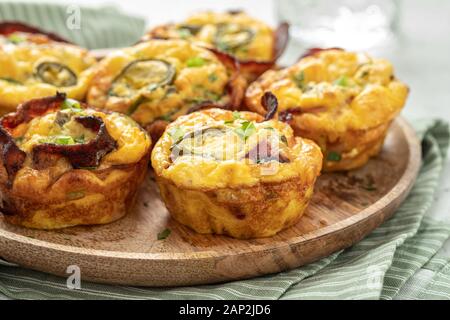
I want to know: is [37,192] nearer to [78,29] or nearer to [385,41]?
[78,29]

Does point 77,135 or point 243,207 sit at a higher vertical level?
point 77,135

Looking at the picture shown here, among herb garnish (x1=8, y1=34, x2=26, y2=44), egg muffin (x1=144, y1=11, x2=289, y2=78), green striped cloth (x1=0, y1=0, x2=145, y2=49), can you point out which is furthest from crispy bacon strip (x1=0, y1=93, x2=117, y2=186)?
green striped cloth (x1=0, y1=0, x2=145, y2=49)

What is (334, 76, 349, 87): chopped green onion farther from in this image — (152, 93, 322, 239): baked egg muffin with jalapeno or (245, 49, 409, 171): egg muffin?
(152, 93, 322, 239): baked egg muffin with jalapeno

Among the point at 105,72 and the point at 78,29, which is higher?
the point at 78,29

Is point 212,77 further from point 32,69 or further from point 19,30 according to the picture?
point 19,30

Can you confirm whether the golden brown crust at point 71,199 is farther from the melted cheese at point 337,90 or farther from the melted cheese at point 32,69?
the melted cheese at point 337,90

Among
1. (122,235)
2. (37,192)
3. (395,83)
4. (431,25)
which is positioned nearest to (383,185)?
(395,83)

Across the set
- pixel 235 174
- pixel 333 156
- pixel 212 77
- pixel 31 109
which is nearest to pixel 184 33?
pixel 212 77
